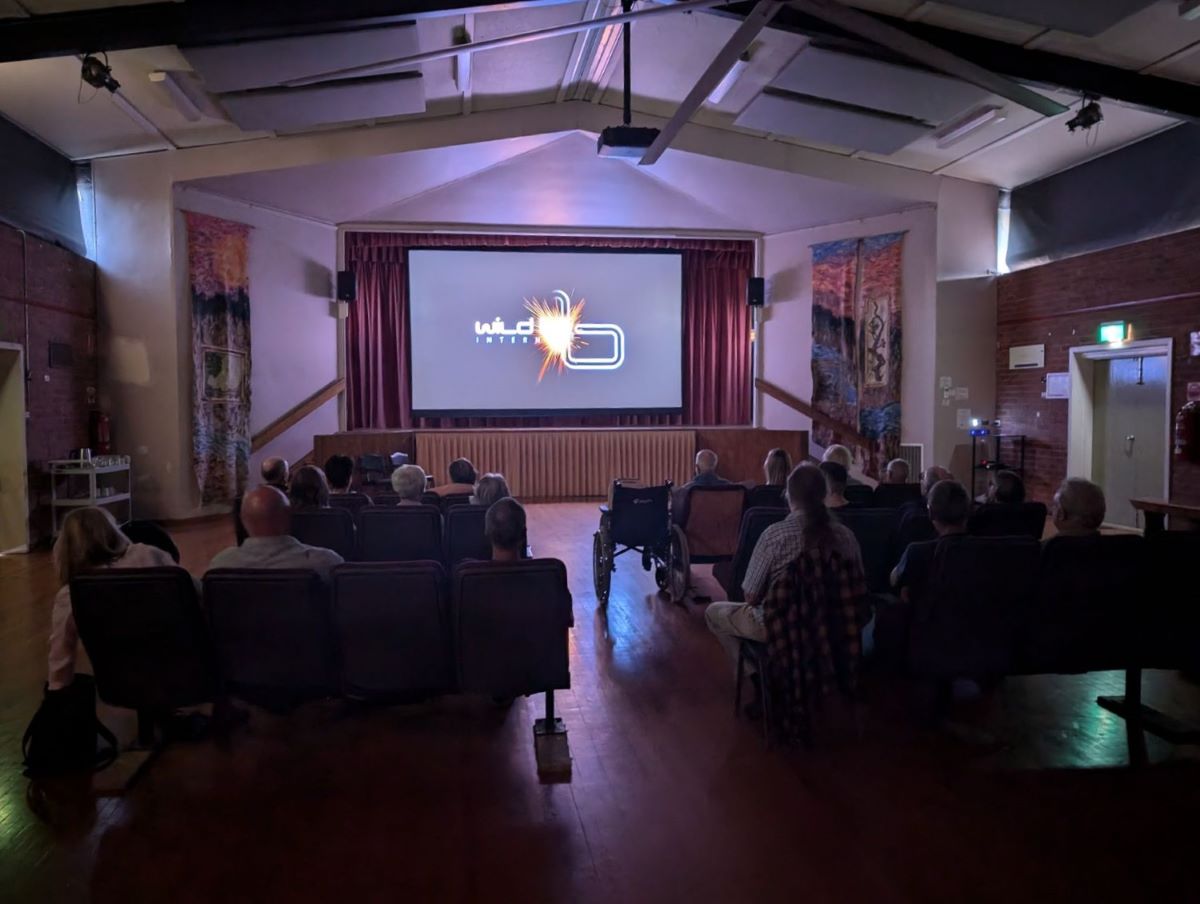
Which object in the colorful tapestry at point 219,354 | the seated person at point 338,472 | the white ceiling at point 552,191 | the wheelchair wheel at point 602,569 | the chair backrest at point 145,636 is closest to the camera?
the chair backrest at point 145,636

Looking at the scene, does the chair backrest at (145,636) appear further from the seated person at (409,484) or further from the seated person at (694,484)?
the seated person at (694,484)

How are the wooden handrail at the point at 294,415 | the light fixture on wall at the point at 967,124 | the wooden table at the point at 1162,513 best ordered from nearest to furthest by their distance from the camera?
the wooden table at the point at 1162,513
the light fixture on wall at the point at 967,124
the wooden handrail at the point at 294,415

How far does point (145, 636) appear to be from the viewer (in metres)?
2.83

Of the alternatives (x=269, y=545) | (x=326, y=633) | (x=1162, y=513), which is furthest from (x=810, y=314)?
(x=326, y=633)

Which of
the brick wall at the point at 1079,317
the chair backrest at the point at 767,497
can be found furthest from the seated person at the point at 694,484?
the brick wall at the point at 1079,317

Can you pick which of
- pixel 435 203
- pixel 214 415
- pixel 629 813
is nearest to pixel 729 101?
pixel 435 203

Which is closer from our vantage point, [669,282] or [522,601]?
[522,601]

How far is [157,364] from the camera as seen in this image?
859 cm

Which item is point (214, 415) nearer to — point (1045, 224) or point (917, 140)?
point (917, 140)

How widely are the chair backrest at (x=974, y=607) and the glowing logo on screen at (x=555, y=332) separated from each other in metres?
8.74

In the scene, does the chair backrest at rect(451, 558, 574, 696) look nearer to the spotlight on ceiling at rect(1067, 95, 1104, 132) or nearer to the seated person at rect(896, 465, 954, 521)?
the seated person at rect(896, 465, 954, 521)

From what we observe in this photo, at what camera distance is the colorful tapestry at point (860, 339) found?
32.4 ft

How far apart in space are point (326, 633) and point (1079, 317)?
8.39 m

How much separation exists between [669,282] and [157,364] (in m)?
6.71
